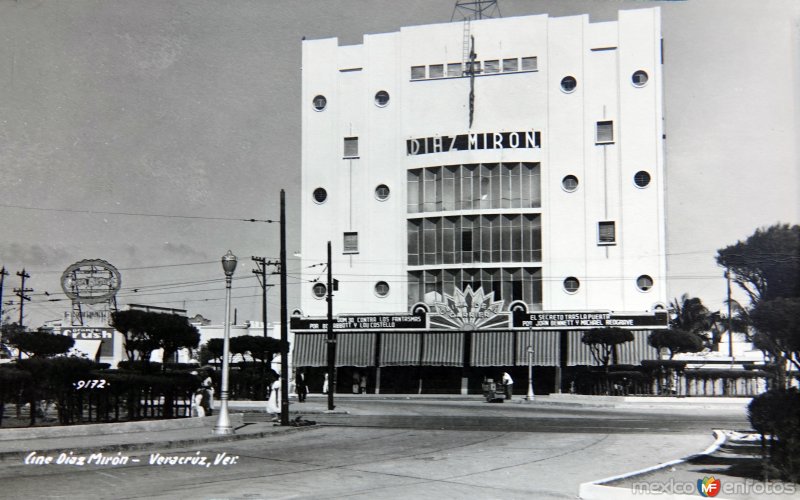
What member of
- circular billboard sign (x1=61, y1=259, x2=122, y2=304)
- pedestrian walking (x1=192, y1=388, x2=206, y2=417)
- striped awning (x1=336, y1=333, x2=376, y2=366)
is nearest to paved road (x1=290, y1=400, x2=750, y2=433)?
pedestrian walking (x1=192, y1=388, x2=206, y2=417)

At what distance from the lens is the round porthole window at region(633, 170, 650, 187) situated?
2227 inches

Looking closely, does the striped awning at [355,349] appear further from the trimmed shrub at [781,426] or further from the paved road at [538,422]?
the trimmed shrub at [781,426]

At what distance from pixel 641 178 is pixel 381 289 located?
19513 mm

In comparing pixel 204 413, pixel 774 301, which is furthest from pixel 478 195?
pixel 774 301

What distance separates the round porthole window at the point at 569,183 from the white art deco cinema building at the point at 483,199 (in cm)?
17

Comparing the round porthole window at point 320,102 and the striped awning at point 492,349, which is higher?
the round porthole window at point 320,102

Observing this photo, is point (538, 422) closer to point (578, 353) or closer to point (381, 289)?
point (578, 353)

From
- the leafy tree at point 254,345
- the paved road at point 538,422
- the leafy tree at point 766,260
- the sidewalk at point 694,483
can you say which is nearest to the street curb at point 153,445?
the paved road at point 538,422

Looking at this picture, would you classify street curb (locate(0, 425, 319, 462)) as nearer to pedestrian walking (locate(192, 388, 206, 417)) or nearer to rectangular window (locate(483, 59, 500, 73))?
pedestrian walking (locate(192, 388, 206, 417))

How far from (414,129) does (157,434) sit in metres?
42.5

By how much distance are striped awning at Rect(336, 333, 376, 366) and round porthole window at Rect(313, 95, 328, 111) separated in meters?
16.8

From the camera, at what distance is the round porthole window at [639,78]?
57075 mm

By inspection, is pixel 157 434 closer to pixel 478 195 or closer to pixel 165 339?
pixel 165 339

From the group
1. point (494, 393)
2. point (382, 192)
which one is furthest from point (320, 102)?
point (494, 393)
